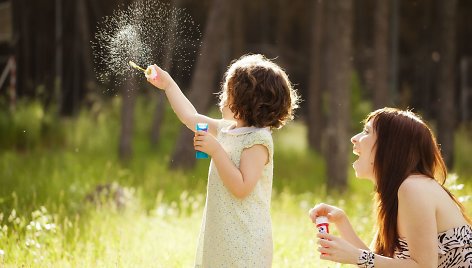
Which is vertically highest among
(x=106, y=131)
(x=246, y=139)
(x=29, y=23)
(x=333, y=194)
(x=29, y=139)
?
(x=29, y=23)

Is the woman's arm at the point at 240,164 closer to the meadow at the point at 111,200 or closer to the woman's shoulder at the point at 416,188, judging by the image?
the woman's shoulder at the point at 416,188

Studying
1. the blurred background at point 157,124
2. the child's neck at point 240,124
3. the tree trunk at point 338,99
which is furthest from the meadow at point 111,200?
the child's neck at point 240,124

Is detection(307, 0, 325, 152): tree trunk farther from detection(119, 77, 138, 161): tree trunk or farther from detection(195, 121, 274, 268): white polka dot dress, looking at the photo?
detection(195, 121, 274, 268): white polka dot dress

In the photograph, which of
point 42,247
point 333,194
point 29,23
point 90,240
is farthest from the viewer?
point 29,23

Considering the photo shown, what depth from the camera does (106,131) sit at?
1412 cm

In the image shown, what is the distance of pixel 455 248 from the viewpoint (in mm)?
3482

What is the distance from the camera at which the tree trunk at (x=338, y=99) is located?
10000 millimetres

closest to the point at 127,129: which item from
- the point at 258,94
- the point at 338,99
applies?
the point at 338,99

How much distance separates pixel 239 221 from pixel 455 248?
104 centimetres

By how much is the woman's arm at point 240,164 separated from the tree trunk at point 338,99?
6733 mm

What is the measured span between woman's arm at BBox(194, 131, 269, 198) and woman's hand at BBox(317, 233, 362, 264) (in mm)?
409

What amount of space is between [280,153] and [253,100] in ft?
31.7

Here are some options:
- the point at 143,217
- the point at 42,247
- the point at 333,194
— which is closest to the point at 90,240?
the point at 42,247

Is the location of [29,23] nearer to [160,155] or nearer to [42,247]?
[160,155]
